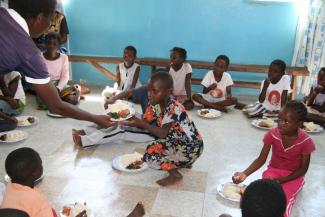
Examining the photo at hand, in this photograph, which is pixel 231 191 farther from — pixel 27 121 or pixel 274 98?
pixel 27 121

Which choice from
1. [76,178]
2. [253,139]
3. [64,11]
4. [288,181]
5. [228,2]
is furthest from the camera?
[64,11]

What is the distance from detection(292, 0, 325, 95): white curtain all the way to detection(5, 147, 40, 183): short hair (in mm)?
4108

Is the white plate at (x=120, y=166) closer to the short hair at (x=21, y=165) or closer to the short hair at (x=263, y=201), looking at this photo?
the short hair at (x=21, y=165)

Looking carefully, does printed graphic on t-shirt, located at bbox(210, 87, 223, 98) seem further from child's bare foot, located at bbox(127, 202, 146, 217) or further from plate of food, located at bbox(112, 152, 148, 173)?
child's bare foot, located at bbox(127, 202, 146, 217)

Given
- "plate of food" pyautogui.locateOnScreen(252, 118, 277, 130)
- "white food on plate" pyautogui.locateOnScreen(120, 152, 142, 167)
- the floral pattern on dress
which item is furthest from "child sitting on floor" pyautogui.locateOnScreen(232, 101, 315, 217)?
"plate of food" pyautogui.locateOnScreen(252, 118, 277, 130)

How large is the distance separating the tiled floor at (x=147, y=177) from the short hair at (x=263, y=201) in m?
1.10

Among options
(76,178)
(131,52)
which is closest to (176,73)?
(131,52)

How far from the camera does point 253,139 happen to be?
3598 mm

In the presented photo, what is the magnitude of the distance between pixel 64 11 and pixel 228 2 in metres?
2.46

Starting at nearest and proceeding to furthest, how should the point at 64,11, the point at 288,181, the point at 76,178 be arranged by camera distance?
the point at 288,181
the point at 76,178
the point at 64,11

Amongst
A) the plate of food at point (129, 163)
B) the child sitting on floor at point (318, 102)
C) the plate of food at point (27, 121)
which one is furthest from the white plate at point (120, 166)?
the child sitting on floor at point (318, 102)

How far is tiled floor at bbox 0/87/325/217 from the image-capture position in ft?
7.85

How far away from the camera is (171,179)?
2688mm

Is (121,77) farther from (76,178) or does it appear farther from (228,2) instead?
(76,178)
